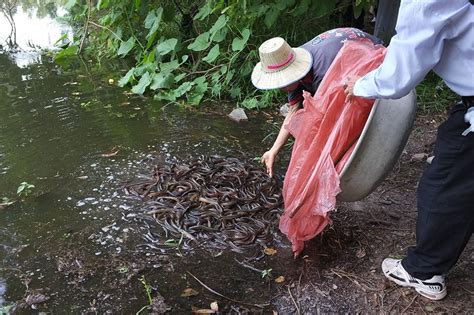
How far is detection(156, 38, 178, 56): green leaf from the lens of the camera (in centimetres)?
664

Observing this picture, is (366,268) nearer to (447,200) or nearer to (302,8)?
(447,200)

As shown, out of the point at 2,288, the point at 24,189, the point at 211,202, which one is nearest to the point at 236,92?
the point at 211,202

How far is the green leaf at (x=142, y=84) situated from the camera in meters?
6.57

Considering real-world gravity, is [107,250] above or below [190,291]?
above

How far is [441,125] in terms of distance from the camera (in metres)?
2.52

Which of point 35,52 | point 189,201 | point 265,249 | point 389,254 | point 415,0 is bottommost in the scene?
point 389,254

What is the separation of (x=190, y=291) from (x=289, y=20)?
4.61m

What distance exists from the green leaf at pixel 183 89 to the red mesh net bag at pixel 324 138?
3.45 m

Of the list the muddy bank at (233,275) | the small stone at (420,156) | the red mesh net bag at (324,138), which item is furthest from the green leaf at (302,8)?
the muddy bank at (233,275)

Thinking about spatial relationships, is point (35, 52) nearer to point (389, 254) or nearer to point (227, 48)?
point (227, 48)

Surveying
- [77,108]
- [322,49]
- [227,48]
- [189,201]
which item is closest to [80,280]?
[189,201]

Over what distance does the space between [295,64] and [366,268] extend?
1.42 m

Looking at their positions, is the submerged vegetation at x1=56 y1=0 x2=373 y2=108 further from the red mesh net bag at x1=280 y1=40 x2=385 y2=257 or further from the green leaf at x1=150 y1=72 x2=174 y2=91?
the red mesh net bag at x1=280 y1=40 x2=385 y2=257

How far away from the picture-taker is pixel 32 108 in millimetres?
6109
